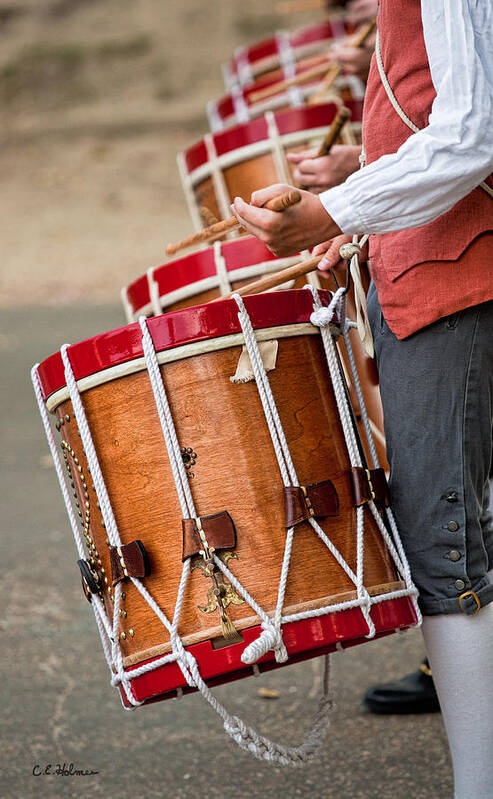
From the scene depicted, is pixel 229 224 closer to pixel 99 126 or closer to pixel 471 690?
pixel 471 690

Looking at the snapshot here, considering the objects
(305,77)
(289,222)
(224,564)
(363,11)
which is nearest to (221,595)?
(224,564)

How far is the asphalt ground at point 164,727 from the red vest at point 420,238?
1.07 meters

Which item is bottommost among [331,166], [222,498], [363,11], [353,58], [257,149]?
[222,498]

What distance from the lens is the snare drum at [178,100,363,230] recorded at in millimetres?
2350

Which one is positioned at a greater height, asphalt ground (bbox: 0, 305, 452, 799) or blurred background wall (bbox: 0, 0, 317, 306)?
blurred background wall (bbox: 0, 0, 317, 306)

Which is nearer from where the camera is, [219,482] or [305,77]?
[219,482]

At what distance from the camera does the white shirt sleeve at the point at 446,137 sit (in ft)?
3.81

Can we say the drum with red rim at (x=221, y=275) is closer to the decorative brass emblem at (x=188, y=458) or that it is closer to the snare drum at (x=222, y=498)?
the snare drum at (x=222, y=498)

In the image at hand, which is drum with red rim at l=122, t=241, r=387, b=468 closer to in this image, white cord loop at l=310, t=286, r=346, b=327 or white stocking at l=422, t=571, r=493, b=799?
white cord loop at l=310, t=286, r=346, b=327

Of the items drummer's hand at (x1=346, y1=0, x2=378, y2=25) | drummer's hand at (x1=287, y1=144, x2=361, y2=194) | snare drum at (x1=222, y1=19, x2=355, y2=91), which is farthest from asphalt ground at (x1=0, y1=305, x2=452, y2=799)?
snare drum at (x1=222, y1=19, x2=355, y2=91)

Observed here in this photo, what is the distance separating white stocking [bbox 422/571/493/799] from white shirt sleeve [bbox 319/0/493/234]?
61 centimetres

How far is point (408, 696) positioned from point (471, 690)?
0.91m

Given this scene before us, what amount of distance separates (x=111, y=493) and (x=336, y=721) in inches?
44.4

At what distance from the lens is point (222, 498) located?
54.4 inches
